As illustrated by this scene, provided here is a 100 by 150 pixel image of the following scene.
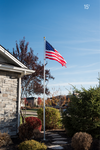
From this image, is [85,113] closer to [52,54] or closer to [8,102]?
[52,54]

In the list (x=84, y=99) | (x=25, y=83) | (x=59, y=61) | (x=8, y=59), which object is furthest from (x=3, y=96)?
(x=25, y=83)

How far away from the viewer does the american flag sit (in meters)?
8.73

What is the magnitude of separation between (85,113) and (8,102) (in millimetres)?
4297

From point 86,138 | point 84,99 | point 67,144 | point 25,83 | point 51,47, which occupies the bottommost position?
point 67,144

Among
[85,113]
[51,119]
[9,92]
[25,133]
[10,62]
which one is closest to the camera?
[25,133]

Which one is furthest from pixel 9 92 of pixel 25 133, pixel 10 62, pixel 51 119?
pixel 51 119

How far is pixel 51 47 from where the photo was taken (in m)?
8.95

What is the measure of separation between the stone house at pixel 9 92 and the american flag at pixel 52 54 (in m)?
1.67

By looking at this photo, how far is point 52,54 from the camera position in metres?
8.76

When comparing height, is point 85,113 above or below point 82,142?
above

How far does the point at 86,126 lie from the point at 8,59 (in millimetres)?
5797

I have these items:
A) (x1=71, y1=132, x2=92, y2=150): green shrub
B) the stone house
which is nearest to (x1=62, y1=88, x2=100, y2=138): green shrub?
(x1=71, y1=132, x2=92, y2=150): green shrub

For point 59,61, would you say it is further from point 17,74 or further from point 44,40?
point 17,74

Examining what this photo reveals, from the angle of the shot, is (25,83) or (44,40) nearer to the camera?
(44,40)
